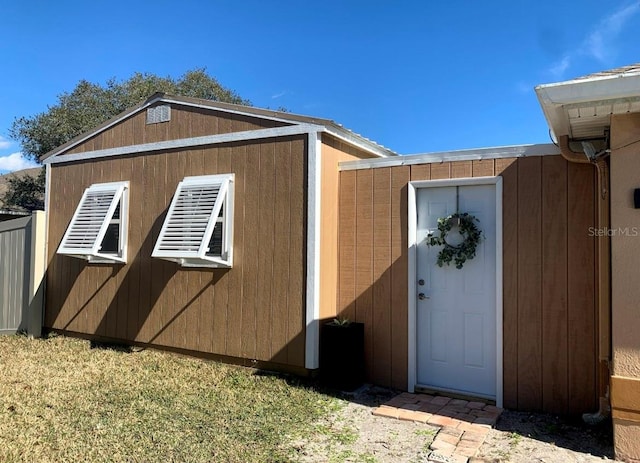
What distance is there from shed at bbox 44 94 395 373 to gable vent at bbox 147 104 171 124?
0.07 feet

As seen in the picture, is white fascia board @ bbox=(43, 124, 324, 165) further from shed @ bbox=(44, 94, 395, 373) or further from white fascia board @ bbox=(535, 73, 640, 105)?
white fascia board @ bbox=(535, 73, 640, 105)

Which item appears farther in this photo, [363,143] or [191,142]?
[191,142]

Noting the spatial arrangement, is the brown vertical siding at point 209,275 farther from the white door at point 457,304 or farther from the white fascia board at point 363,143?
the white door at point 457,304

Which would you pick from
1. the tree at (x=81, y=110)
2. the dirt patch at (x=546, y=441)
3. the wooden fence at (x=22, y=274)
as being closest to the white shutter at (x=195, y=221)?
the wooden fence at (x=22, y=274)

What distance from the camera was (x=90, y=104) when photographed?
16.8 m

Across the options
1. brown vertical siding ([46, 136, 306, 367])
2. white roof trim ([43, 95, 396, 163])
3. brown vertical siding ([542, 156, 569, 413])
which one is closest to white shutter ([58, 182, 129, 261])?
brown vertical siding ([46, 136, 306, 367])

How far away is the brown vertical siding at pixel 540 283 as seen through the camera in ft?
12.9

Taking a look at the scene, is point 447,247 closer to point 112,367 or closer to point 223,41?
point 112,367

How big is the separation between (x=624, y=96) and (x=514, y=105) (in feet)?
22.9

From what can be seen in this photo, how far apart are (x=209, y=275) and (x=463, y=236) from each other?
3002 millimetres

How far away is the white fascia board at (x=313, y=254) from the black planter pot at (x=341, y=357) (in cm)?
11

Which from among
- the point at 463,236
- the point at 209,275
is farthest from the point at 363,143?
the point at 209,275

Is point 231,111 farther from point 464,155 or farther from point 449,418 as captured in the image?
point 449,418

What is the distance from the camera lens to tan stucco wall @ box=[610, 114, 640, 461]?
3037 mm
